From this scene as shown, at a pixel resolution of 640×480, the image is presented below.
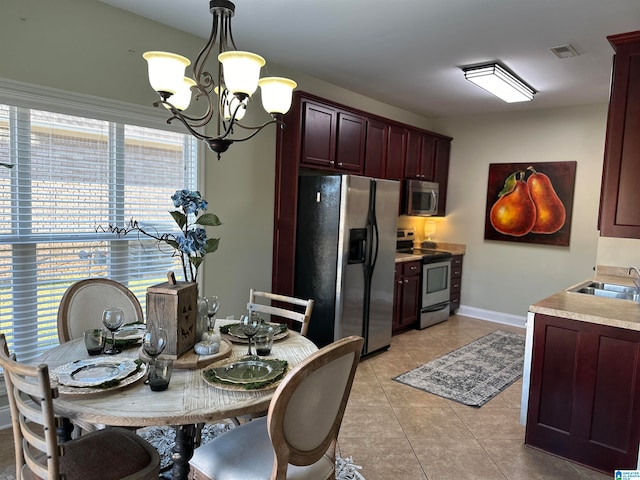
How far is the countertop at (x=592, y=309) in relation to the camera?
7.34 ft

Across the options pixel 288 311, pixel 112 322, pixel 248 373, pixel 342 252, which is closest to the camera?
pixel 248 373

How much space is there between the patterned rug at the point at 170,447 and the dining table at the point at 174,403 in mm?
746

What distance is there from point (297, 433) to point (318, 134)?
9.75 ft

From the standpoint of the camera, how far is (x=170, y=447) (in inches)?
93.7

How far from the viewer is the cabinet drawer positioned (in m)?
4.71

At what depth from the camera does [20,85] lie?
241 cm

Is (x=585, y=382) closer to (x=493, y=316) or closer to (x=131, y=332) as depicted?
(x=131, y=332)

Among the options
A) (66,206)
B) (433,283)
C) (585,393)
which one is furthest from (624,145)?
(66,206)

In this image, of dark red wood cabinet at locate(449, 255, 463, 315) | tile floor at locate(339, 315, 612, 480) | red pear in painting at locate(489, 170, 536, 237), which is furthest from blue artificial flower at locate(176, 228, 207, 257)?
red pear in painting at locate(489, 170, 536, 237)

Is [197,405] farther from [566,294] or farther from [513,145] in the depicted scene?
[513,145]

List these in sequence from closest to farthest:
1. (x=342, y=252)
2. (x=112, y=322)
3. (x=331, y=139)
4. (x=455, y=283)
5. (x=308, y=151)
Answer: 1. (x=112, y=322)
2. (x=342, y=252)
3. (x=308, y=151)
4. (x=331, y=139)
5. (x=455, y=283)

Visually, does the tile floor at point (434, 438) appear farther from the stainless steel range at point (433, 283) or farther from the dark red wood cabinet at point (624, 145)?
the stainless steel range at point (433, 283)

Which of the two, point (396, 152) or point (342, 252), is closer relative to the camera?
point (342, 252)

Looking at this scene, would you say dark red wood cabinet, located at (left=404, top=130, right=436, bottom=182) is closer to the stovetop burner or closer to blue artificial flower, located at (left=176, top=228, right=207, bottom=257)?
the stovetop burner
